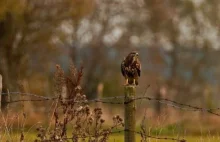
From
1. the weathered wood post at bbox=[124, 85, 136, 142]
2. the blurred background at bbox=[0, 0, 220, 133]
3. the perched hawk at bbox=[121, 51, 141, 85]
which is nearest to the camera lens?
the weathered wood post at bbox=[124, 85, 136, 142]

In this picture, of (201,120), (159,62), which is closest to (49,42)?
(201,120)

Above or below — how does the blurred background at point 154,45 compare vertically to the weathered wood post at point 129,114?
above

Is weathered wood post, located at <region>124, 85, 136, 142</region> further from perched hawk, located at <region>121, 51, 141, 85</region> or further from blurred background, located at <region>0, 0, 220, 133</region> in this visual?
blurred background, located at <region>0, 0, 220, 133</region>

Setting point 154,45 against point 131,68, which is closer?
point 131,68

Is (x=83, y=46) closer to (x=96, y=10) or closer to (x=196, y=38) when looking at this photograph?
(x=96, y=10)

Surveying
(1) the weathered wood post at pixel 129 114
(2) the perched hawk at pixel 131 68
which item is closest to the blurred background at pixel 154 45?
(2) the perched hawk at pixel 131 68

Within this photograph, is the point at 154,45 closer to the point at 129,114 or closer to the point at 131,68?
the point at 131,68

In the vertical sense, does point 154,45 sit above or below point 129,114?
above

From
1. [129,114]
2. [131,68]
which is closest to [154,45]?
[131,68]

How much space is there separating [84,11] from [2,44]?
15.0ft

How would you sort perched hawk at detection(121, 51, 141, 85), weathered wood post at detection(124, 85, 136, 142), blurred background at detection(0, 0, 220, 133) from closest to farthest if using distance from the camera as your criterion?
weathered wood post at detection(124, 85, 136, 142) → perched hawk at detection(121, 51, 141, 85) → blurred background at detection(0, 0, 220, 133)

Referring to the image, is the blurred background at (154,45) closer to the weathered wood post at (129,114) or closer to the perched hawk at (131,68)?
the perched hawk at (131,68)

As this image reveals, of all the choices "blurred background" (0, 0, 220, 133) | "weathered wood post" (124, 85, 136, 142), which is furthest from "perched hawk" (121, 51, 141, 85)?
"blurred background" (0, 0, 220, 133)

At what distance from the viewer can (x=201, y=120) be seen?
896 inches
